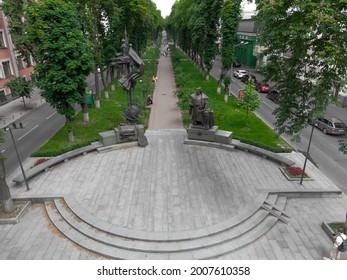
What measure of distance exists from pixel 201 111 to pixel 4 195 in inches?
553

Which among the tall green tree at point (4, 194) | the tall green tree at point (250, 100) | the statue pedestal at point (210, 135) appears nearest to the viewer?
the tall green tree at point (4, 194)

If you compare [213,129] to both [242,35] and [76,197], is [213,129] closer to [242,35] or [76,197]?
[76,197]

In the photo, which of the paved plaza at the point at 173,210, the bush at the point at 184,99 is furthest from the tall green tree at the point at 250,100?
the paved plaza at the point at 173,210

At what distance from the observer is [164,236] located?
38.7ft

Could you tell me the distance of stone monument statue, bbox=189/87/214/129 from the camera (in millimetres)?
20875

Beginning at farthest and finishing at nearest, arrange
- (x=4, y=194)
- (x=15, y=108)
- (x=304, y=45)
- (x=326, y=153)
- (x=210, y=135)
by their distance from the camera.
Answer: (x=15, y=108) → (x=326, y=153) → (x=210, y=135) → (x=4, y=194) → (x=304, y=45)

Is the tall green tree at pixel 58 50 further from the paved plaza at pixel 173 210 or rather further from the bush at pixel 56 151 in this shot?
the paved plaza at pixel 173 210

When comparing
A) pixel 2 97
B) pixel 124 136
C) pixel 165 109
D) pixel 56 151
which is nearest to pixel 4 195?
pixel 56 151

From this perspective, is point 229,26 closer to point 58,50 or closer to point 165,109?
point 165,109

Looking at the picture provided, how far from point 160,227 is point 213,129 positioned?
35.9 ft

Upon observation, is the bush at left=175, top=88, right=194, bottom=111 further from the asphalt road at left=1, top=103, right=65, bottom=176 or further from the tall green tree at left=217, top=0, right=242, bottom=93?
the asphalt road at left=1, top=103, right=65, bottom=176

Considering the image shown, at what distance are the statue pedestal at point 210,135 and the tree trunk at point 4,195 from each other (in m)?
13.1

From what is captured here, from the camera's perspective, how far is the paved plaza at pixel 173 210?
456 inches

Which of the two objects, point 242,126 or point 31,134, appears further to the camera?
point 242,126
